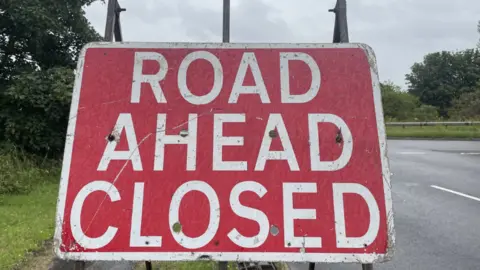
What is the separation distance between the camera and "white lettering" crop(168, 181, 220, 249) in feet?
4.78

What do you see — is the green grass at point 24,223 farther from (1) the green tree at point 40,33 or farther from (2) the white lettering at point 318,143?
(1) the green tree at point 40,33

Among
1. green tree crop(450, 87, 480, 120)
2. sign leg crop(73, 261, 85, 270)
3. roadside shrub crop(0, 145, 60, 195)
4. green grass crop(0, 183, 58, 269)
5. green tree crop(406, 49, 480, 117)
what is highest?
green tree crop(406, 49, 480, 117)

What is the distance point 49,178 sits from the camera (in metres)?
7.62

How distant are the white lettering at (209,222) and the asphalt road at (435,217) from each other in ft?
8.12

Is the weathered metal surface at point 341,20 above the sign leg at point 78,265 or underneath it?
above

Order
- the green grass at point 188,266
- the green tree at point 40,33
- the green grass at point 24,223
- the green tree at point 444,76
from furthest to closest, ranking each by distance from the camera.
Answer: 1. the green tree at point 444,76
2. the green tree at point 40,33
3. the green grass at point 24,223
4. the green grass at point 188,266

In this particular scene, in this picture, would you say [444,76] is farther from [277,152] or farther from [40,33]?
[277,152]

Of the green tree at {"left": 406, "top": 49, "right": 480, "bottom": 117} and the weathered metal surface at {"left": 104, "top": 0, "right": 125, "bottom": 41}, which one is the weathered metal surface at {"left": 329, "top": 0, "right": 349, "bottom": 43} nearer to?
the weathered metal surface at {"left": 104, "top": 0, "right": 125, "bottom": 41}

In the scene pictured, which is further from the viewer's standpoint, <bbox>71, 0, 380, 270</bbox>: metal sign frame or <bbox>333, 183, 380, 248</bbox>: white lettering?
<bbox>71, 0, 380, 270</bbox>: metal sign frame

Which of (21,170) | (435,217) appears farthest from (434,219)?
(21,170)

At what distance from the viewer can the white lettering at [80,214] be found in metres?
1.45

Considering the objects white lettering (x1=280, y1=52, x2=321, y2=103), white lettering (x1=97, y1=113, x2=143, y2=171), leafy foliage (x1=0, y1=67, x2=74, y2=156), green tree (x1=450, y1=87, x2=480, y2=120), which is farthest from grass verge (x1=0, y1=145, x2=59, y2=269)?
green tree (x1=450, y1=87, x2=480, y2=120)

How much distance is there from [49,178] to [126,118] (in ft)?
22.6

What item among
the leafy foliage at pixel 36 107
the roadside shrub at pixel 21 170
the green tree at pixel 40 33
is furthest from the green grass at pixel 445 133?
the roadside shrub at pixel 21 170
